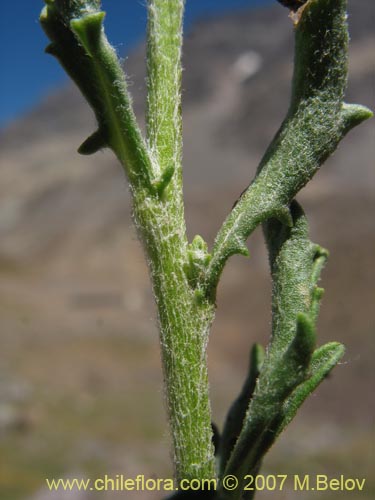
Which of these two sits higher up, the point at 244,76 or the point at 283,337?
the point at 244,76

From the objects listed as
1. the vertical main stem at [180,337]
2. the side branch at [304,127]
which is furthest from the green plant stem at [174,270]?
the side branch at [304,127]

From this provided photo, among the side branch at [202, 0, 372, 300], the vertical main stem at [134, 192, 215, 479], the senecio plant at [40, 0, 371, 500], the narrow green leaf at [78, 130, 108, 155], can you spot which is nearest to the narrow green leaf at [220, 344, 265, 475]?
the senecio plant at [40, 0, 371, 500]

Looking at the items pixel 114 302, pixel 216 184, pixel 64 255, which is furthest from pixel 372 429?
pixel 216 184

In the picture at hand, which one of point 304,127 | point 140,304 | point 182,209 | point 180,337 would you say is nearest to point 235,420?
point 180,337

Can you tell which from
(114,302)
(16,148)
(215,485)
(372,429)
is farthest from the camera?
(16,148)

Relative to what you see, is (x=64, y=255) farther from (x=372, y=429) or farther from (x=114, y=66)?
(x=114, y=66)

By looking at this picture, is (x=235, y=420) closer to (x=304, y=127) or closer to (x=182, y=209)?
(x=182, y=209)

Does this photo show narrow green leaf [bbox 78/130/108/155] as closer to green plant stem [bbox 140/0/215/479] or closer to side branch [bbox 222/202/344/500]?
green plant stem [bbox 140/0/215/479]
